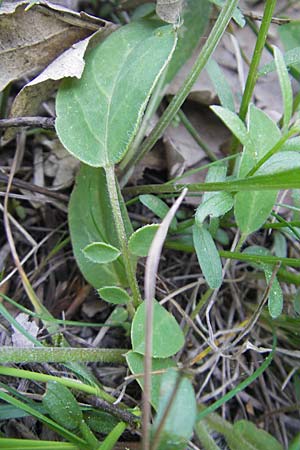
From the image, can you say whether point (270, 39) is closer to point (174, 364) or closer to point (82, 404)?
point (174, 364)

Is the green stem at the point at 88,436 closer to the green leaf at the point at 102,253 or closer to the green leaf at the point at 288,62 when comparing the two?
the green leaf at the point at 102,253

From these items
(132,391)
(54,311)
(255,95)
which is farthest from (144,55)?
(132,391)

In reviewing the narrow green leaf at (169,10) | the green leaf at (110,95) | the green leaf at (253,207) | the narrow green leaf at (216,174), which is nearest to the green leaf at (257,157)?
the green leaf at (253,207)

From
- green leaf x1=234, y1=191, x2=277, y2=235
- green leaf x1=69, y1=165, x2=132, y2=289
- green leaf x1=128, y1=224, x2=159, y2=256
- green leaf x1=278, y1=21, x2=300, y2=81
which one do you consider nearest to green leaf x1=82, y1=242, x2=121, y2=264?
green leaf x1=128, y1=224, x2=159, y2=256

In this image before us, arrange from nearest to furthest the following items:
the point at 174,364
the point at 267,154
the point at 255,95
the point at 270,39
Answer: the point at 267,154 < the point at 174,364 < the point at 255,95 < the point at 270,39

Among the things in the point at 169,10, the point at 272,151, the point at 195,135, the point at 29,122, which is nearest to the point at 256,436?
the point at 272,151

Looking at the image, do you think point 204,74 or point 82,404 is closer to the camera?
point 82,404

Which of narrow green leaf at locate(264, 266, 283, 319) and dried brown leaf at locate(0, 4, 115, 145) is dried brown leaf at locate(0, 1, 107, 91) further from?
narrow green leaf at locate(264, 266, 283, 319)
